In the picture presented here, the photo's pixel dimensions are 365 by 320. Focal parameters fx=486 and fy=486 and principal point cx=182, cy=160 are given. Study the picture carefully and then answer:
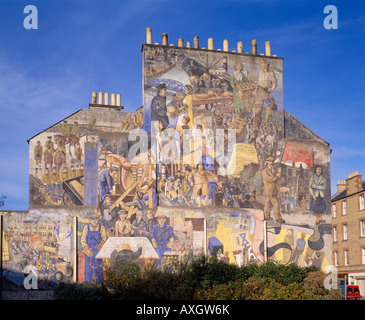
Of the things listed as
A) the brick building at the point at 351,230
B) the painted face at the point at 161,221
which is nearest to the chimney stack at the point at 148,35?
the painted face at the point at 161,221

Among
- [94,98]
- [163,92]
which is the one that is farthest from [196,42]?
[94,98]

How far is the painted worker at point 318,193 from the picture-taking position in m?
31.8

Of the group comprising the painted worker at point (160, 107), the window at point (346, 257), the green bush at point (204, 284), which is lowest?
the window at point (346, 257)

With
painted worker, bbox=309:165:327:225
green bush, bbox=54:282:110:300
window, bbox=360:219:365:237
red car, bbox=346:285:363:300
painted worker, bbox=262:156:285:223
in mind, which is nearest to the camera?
green bush, bbox=54:282:110:300

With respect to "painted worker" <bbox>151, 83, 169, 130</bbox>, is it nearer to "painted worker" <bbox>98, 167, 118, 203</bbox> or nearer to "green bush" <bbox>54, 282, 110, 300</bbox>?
"painted worker" <bbox>98, 167, 118, 203</bbox>

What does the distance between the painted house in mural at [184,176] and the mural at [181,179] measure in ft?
0.21

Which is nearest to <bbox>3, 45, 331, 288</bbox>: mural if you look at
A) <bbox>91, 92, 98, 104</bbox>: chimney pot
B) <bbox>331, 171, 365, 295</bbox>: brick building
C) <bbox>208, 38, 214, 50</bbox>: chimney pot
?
<bbox>208, 38, 214, 50</bbox>: chimney pot

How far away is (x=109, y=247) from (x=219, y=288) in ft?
27.0

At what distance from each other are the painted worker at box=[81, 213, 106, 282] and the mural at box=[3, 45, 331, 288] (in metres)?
0.06

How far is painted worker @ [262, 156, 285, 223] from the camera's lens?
1222 inches

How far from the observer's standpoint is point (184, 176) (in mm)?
30031

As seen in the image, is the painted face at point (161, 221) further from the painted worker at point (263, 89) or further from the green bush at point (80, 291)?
the painted worker at point (263, 89)

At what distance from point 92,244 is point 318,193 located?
1500cm
